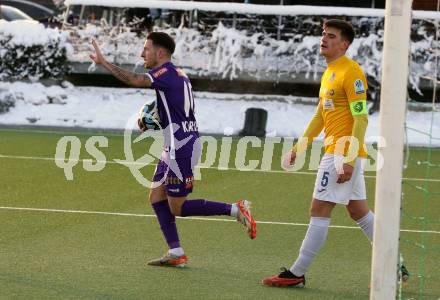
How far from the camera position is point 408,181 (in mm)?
15430

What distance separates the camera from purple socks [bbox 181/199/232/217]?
9.53 meters

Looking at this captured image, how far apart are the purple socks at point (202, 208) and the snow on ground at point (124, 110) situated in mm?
11316

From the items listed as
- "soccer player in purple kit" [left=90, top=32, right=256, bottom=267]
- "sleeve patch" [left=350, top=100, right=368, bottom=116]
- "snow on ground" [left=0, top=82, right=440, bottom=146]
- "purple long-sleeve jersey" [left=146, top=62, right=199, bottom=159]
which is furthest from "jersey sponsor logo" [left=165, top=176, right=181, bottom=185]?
"snow on ground" [left=0, top=82, right=440, bottom=146]

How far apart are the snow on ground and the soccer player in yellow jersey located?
12.0 metres

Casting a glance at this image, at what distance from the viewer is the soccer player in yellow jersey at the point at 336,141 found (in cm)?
847

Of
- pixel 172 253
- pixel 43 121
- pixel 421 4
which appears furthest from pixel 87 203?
pixel 421 4

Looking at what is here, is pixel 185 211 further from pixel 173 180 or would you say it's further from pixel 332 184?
pixel 332 184

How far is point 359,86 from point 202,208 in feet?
6.20

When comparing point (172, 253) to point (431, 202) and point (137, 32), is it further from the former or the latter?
point (137, 32)

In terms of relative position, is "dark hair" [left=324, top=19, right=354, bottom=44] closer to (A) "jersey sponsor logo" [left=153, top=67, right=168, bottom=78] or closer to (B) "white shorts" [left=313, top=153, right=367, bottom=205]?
(B) "white shorts" [left=313, top=153, right=367, bottom=205]

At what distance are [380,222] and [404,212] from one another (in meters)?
6.36

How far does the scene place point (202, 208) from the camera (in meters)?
9.56

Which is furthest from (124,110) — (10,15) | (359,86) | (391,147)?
(391,147)

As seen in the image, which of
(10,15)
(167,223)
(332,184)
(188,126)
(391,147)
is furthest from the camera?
(10,15)
